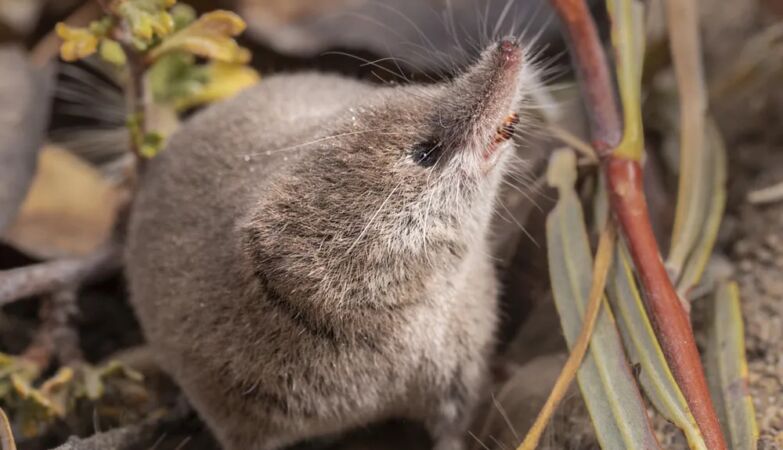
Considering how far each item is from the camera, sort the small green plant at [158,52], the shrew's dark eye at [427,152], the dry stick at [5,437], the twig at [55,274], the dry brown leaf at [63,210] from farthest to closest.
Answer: the dry brown leaf at [63,210]
the twig at [55,274]
the small green plant at [158,52]
the dry stick at [5,437]
the shrew's dark eye at [427,152]

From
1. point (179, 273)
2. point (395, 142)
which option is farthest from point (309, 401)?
point (395, 142)

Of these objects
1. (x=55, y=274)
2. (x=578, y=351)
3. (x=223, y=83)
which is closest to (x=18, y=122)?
(x=55, y=274)

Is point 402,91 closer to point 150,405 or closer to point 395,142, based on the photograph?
point 395,142

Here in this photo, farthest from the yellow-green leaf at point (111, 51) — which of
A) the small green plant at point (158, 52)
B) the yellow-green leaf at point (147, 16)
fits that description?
the yellow-green leaf at point (147, 16)

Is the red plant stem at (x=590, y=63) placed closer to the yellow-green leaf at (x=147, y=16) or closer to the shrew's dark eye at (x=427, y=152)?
the shrew's dark eye at (x=427, y=152)

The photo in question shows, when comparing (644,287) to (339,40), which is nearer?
(644,287)

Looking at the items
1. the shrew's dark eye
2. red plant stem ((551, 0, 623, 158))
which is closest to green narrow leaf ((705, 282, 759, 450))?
red plant stem ((551, 0, 623, 158))

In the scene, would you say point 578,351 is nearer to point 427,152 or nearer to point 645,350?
point 645,350
